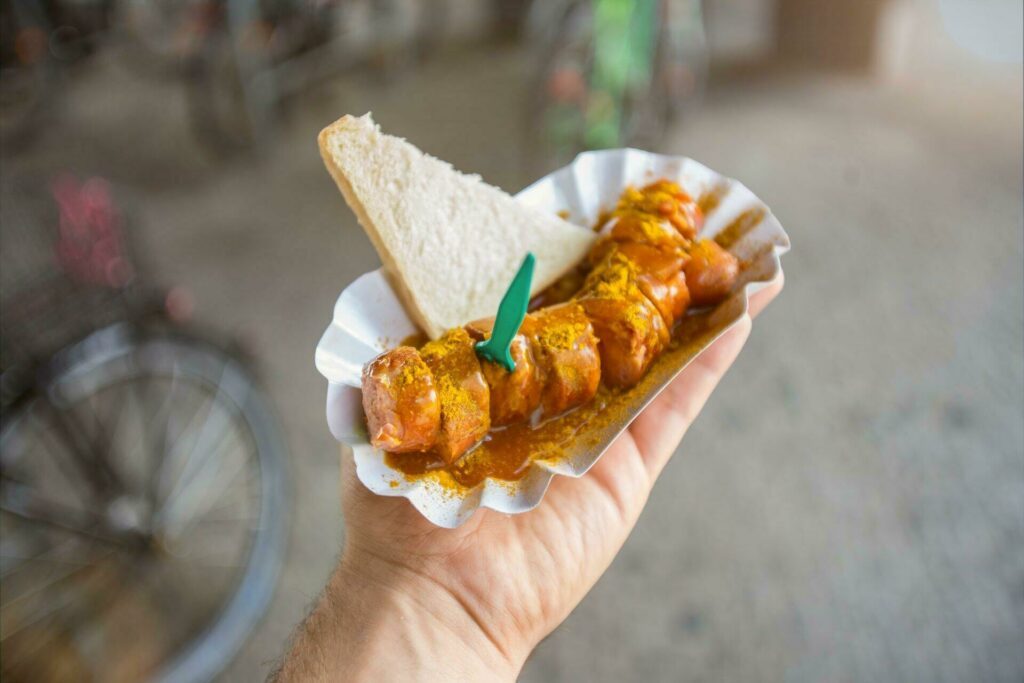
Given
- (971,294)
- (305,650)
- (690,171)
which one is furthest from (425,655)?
(971,294)

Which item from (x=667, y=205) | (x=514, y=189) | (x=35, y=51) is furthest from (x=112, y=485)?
(x=35, y=51)

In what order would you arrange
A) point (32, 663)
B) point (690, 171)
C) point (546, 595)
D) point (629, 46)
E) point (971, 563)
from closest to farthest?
point (546, 595) < point (690, 171) < point (32, 663) < point (971, 563) < point (629, 46)

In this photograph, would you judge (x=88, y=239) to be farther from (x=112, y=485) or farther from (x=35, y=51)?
(x=35, y=51)

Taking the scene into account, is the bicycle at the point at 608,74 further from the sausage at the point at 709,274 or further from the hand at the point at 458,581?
the hand at the point at 458,581

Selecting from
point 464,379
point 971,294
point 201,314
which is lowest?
point 971,294

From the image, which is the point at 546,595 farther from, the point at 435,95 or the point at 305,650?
the point at 435,95

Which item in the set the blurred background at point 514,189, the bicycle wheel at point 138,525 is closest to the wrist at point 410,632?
the blurred background at point 514,189
